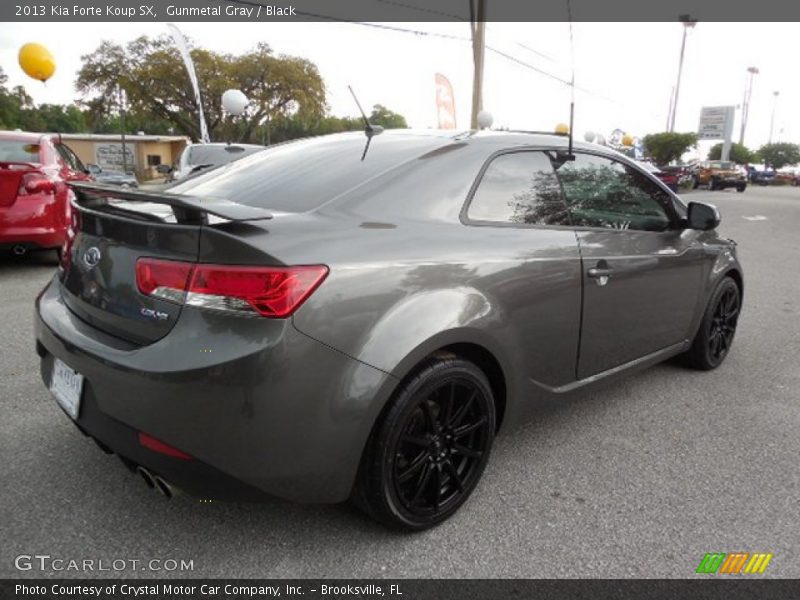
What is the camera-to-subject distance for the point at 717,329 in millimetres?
4102

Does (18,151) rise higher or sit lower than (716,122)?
lower

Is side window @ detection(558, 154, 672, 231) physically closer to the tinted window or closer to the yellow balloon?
the tinted window

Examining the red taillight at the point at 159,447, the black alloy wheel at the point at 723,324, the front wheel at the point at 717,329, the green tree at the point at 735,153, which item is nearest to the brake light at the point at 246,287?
the red taillight at the point at 159,447

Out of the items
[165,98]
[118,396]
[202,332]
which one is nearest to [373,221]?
[202,332]

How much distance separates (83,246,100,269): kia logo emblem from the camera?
215 cm

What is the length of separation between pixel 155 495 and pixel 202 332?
0.97 metres

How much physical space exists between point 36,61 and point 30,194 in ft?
38.7

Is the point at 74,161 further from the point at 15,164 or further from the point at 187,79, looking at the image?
the point at 187,79

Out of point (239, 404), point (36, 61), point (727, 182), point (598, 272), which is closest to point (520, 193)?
point (598, 272)

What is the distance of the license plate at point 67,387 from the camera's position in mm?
2092

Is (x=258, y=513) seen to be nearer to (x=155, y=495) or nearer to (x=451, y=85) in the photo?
(x=155, y=495)

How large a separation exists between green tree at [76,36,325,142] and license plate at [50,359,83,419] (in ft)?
127

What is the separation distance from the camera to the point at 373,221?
7.14ft

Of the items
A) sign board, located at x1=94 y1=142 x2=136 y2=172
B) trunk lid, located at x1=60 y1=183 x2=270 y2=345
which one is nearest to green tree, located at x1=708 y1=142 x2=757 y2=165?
sign board, located at x1=94 y1=142 x2=136 y2=172
